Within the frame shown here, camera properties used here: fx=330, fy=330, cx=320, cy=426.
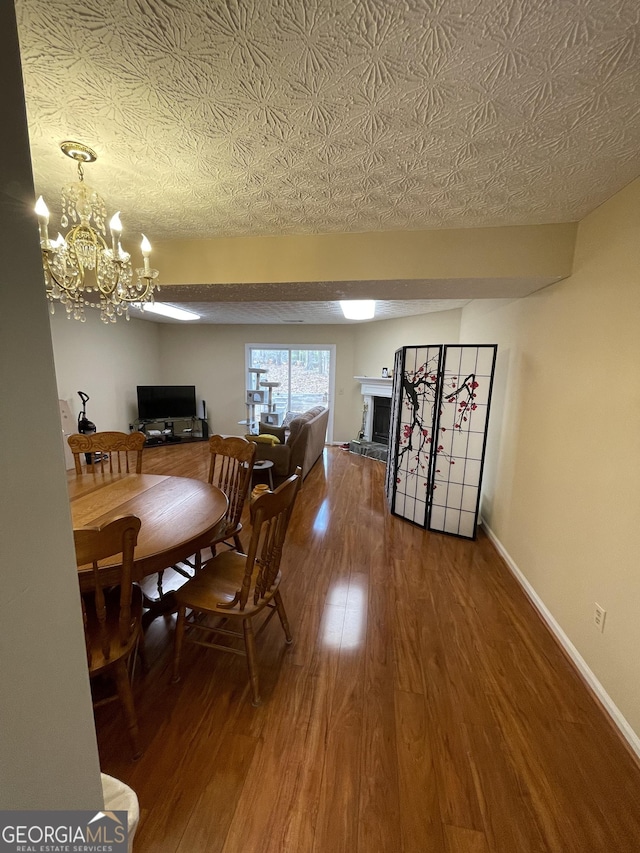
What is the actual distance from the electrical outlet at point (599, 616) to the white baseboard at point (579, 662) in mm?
253

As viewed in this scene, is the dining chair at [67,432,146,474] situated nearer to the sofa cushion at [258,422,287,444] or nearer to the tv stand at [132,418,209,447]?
the sofa cushion at [258,422,287,444]

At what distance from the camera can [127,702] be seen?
1.29 meters

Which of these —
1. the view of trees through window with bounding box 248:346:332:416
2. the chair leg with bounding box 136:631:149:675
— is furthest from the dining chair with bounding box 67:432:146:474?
the view of trees through window with bounding box 248:346:332:416

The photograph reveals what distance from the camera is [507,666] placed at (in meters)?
1.78

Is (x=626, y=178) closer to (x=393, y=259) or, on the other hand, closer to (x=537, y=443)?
(x=393, y=259)

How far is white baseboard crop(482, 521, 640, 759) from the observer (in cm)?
143

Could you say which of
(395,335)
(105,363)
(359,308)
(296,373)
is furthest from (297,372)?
(105,363)

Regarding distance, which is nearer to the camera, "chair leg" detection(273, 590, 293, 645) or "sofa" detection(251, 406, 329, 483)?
"chair leg" detection(273, 590, 293, 645)

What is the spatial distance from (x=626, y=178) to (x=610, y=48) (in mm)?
835

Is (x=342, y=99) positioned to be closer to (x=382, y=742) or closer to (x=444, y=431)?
(x=382, y=742)

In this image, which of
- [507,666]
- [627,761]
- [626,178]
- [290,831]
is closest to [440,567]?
[507,666]

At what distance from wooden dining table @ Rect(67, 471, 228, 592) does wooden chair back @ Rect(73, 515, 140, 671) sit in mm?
89

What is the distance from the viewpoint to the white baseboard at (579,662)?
1.43 m

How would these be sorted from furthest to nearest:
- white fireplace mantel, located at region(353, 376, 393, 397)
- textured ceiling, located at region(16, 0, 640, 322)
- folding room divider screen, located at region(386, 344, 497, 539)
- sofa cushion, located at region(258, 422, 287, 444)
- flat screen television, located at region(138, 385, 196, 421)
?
1. flat screen television, located at region(138, 385, 196, 421)
2. white fireplace mantel, located at region(353, 376, 393, 397)
3. sofa cushion, located at region(258, 422, 287, 444)
4. folding room divider screen, located at region(386, 344, 497, 539)
5. textured ceiling, located at region(16, 0, 640, 322)
